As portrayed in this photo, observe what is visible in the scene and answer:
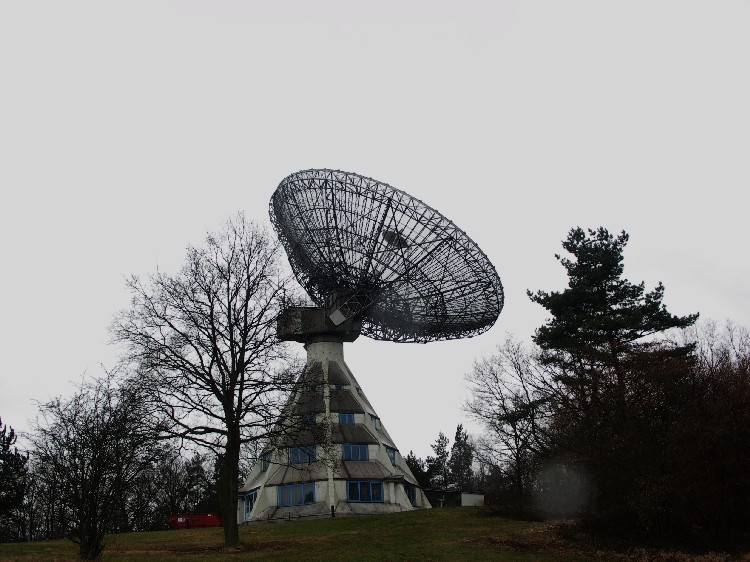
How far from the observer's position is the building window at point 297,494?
1753 inches

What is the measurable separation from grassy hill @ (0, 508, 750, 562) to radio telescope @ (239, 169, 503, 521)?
4.86 m

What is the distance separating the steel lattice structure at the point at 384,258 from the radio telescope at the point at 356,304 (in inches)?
2.4

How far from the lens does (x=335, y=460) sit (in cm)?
4234

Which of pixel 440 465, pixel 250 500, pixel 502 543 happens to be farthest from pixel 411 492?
pixel 440 465

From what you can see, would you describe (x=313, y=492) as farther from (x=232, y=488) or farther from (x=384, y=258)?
(x=232, y=488)

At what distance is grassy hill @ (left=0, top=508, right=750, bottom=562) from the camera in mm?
24312

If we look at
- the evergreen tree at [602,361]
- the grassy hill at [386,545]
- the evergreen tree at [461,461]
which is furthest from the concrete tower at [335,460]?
the evergreen tree at [461,461]

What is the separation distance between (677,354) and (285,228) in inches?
847

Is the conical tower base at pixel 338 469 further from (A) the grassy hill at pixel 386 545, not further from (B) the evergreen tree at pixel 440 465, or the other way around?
(B) the evergreen tree at pixel 440 465

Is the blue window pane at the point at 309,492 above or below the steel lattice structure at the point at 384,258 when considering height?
below

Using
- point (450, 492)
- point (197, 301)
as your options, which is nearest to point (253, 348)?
point (197, 301)

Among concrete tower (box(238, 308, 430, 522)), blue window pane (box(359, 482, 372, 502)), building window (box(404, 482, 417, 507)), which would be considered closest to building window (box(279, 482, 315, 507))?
concrete tower (box(238, 308, 430, 522))

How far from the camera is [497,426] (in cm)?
4378

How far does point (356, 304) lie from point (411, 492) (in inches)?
531
